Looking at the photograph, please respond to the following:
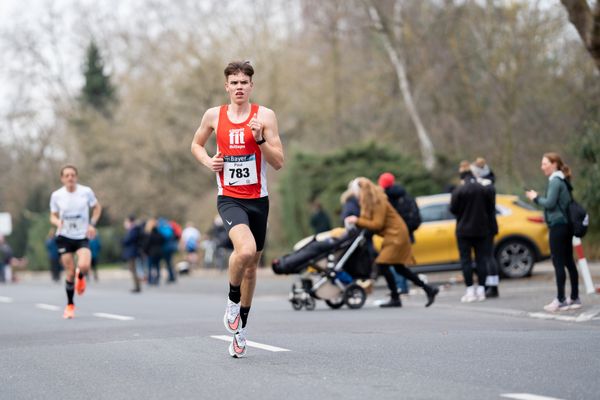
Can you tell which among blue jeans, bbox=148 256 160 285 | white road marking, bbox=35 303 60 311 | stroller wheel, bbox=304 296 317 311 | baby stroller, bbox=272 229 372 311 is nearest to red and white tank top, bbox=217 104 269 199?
baby stroller, bbox=272 229 372 311

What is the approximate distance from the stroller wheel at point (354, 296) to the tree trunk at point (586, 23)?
Answer: 489 centimetres

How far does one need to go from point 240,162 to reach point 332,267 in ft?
23.3

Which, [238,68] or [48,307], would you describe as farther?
[48,307]

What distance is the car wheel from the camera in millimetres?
22234

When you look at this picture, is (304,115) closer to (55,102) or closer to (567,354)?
(55,102)

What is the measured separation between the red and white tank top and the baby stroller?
6.84 m

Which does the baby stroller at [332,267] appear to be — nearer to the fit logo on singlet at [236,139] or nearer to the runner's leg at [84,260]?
the runner's leg at [84,260]

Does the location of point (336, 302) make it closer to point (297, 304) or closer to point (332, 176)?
point (297, 304)

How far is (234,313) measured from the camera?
9523mm

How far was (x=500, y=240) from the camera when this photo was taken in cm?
2209

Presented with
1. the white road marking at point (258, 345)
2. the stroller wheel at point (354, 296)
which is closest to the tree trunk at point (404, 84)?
the stroller wheel at point (354, 296)

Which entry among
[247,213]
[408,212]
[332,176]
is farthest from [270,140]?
[332,176]

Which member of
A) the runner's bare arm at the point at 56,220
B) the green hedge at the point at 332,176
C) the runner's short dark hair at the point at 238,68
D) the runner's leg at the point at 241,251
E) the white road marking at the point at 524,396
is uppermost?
the green hedge at the point at 332,176

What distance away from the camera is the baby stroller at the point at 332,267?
16.4 metres
